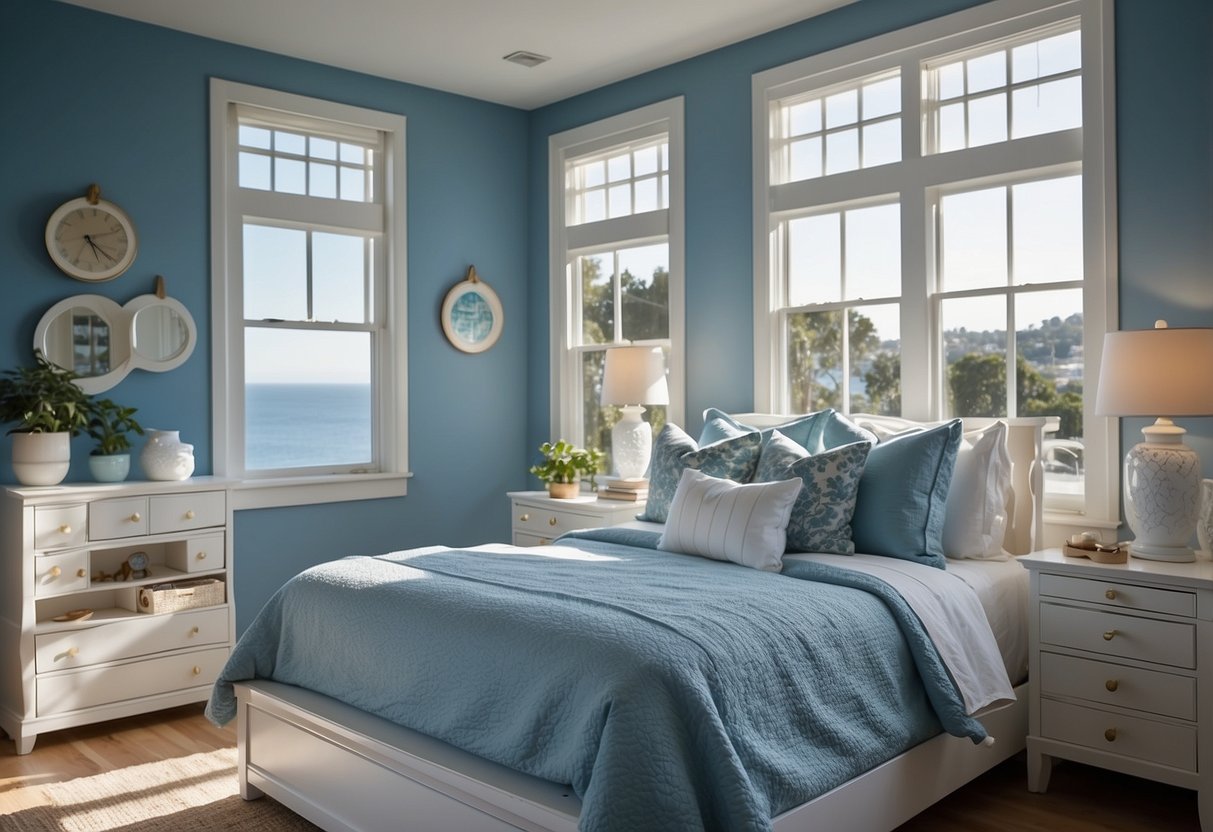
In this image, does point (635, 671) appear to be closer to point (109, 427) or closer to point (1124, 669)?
point (1124, 669)

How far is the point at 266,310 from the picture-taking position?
15.4 ft

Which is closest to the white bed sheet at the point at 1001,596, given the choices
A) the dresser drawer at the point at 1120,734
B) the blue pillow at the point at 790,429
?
the dresser drawer at the point at 1120,734

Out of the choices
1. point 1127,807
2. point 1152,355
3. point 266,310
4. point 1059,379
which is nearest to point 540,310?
point 266,310

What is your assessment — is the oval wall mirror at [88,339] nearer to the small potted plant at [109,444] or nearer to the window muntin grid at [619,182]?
the small potted plant at [109,444]

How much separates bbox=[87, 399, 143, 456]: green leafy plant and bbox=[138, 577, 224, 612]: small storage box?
0.57 meters

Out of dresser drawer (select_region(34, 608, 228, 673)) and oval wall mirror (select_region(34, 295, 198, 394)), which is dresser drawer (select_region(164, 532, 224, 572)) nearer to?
dresser drawer (select_region(34, 608, 228, 673))

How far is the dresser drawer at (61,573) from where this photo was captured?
3598 millimetres

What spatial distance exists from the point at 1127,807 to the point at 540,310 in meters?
3.66

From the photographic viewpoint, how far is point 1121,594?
9.34ft

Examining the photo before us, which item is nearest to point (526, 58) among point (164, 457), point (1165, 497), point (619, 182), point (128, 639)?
point (619, 182)

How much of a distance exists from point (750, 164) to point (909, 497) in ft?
6.25

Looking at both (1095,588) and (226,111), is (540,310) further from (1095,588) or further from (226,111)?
(1095,588)

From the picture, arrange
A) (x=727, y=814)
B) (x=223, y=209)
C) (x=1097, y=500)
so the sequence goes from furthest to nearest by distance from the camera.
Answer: (x=223, y=209), (x=1097, y=500), (x=727, y=814)

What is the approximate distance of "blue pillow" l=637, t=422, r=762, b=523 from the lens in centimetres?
357
